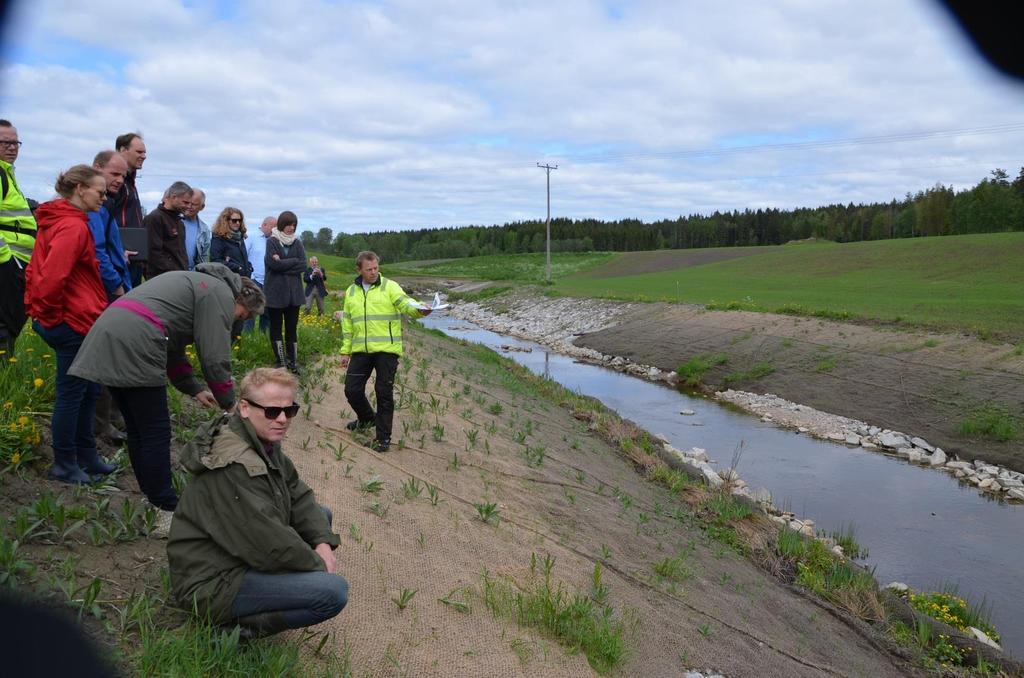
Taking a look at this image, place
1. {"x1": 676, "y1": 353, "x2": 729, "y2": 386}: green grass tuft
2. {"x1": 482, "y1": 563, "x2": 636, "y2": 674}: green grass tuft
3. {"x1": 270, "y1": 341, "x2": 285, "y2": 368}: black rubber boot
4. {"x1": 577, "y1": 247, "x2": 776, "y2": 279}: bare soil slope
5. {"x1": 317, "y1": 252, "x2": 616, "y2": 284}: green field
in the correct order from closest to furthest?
{"x1": 482, "y1": 563, "x2": 636, "y2": 674}: green grass tuft
{"x1": 270, "y1": 341, "x2": 285, "y2": 368}: black rubber boot
{"x1": 676, "y1": 353, "x2": 729, "y2": 386}: green grass tuft
{"x1": 577, "y1": 247, "x2": 776, "y2": 279}: bare soil slope
{"x1": 317, "y1": 252, "x2": 616, "y2": 284}: green field

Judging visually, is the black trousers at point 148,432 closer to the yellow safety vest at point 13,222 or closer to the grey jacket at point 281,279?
the yellow safety vest at point 13,222

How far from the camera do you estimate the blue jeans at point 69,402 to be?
5207mm

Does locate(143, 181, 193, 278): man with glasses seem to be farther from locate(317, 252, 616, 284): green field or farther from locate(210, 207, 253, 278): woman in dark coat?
locate(317, 252, 616, 284): green field

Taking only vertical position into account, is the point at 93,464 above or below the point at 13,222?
below

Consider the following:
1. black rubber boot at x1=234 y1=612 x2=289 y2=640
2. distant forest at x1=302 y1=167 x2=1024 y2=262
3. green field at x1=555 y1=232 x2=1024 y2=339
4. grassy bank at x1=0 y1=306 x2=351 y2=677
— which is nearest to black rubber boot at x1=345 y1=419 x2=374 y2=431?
grassy bank at x1=0 y1=306 x2=351 y2=677

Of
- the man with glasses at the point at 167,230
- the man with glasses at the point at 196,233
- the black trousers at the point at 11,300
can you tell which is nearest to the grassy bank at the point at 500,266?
the man with glasses at the point at 196,233

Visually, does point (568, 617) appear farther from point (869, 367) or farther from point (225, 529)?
point (869, 367)

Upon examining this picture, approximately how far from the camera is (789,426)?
1995 cm

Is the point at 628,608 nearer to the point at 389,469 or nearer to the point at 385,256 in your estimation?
the point at 389,469

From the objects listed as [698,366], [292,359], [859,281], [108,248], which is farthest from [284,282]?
[859,281]

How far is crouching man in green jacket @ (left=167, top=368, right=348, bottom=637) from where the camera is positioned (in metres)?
4.01

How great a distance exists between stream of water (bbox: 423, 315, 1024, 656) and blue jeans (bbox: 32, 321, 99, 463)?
9.39m

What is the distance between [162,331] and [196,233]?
14.7 ft

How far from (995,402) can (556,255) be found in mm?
82412
